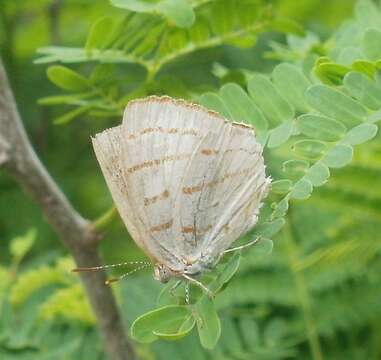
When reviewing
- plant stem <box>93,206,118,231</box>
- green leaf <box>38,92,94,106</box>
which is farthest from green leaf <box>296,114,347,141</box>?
green leaf <box>38,92,94,106</box>

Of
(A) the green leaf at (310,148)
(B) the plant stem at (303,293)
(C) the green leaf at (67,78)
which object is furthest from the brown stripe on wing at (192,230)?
(B) the plant stem at (303,293)

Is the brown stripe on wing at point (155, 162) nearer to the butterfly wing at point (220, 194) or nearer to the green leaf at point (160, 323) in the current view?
the butterfly wing at point (220, 194)

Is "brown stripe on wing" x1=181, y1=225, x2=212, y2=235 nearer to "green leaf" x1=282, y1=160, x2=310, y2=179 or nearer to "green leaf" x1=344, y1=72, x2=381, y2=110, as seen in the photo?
"green leaf" x1=282, y1=160, x2=310, y2=179

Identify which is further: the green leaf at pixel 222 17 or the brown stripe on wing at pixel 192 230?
the green leaf at pixel 222 17

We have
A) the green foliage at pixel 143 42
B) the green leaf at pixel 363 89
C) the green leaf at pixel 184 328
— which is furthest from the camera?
the green foliage at pixel 143 42

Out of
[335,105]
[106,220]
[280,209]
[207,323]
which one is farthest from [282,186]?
[106,220]

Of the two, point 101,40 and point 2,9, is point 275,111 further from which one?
point 2,9
